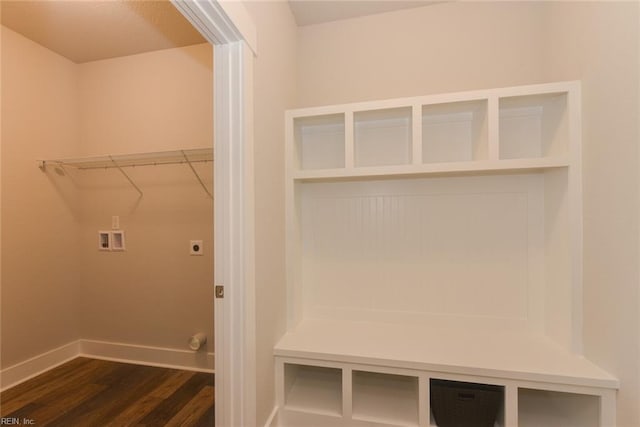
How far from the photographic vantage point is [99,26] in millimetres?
2021

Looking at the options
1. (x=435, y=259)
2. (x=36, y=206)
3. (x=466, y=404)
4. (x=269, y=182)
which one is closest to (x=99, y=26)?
(x=36, y=206)

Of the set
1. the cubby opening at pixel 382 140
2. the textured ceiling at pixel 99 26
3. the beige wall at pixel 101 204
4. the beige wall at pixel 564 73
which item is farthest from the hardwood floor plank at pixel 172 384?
the textured ceiling at pixel 99 26

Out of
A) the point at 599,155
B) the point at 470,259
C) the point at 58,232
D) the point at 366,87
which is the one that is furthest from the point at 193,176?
the point at 599,155

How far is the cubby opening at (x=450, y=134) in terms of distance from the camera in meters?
1.71

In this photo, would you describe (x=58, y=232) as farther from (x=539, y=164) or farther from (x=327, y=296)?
(x=539, y=164)

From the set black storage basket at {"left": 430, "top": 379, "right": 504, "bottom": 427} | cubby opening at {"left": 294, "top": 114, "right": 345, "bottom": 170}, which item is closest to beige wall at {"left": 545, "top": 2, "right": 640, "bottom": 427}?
black storage basket at {"left": 430, "top": 379, "right": 504, "bottom": 427}

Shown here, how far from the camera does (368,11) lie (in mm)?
1872

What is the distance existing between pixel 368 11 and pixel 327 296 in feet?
6.25

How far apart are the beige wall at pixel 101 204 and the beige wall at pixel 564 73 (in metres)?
1.08

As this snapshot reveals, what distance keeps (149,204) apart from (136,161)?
0.37 m

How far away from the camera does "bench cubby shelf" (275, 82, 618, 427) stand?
140cm

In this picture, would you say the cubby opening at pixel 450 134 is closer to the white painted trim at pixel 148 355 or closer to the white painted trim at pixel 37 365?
the white painted trim at pixel 148 355

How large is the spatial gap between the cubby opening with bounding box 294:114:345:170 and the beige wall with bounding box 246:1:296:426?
221mm

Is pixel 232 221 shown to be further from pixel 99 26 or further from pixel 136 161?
pixel 99 26
